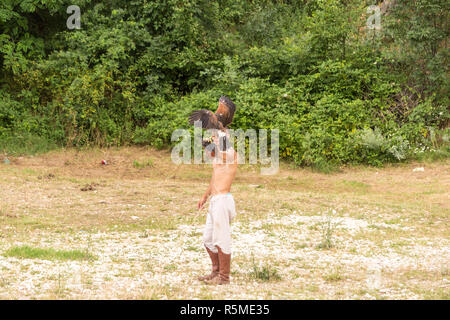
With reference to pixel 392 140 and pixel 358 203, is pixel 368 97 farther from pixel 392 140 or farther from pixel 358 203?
pixel 358 203

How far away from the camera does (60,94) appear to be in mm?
14875

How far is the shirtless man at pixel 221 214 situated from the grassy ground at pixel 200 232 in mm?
263

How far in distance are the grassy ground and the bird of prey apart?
4.85ft

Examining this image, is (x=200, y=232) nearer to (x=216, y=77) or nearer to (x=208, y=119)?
(x=208, y=119)

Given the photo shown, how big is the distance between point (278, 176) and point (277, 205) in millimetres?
2758

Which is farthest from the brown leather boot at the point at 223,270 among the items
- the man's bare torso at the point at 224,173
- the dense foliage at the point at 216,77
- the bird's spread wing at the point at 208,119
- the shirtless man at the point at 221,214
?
the dense foliage at the point at 216,77

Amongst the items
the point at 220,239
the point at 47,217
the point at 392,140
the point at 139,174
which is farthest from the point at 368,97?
the point at 220,239

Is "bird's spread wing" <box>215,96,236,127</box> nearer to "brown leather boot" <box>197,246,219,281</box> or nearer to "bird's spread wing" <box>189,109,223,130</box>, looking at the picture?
"bird's spread wing" <box>189,109,223,130</box>

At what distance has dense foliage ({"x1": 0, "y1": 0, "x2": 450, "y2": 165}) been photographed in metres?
13.8

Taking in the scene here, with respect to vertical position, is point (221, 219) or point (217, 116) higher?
point (217, 116)

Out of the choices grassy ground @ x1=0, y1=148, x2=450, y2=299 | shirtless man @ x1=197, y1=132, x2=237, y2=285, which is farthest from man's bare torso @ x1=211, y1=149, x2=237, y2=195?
grassy ground @ x1=0, y1=148, x2=450, y2=299

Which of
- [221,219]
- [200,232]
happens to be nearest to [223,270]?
[221,219]

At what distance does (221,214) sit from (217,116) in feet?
3.04

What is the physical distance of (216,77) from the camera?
583 inches
